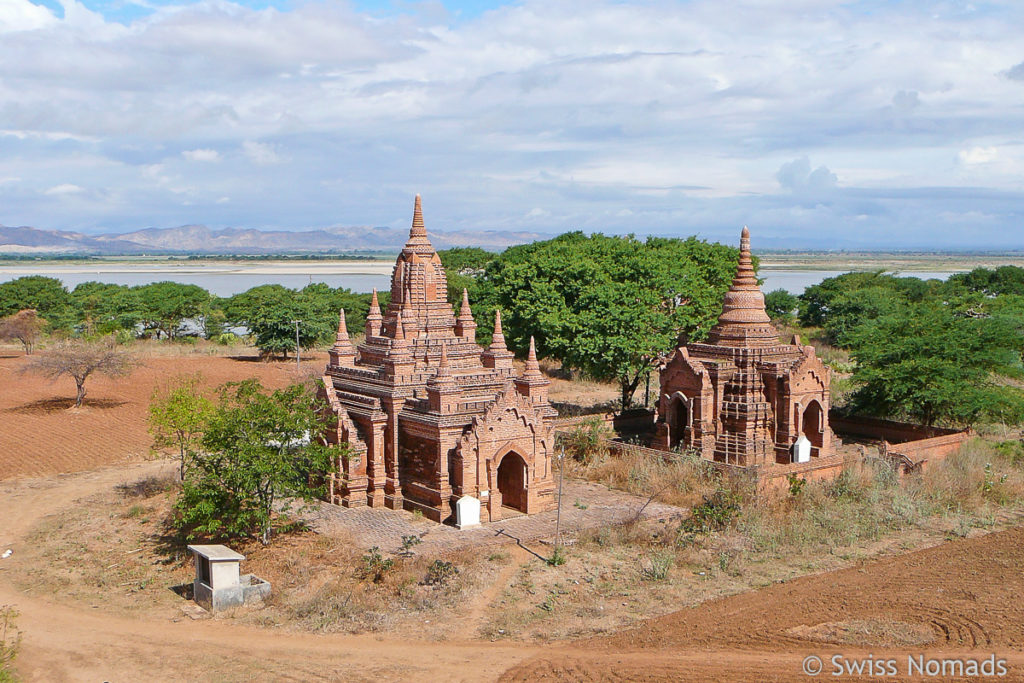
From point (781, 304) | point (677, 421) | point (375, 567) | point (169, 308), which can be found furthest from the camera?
point (781, 304)

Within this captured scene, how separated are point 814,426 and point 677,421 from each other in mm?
3866

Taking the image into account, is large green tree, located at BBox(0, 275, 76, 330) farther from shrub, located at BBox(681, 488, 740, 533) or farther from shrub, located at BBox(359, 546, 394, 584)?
shrub, located at BBox(681, 488, 740, 533)

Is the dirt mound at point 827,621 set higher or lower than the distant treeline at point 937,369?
lower

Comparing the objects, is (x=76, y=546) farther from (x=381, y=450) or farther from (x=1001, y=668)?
(x=1001, y=668)

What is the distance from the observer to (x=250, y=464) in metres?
19.0

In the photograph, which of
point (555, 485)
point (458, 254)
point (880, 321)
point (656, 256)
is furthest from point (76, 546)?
point (458, 254)

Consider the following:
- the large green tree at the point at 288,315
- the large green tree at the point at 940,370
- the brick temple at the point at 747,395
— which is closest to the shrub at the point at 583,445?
the brick temple at the point at 747,395

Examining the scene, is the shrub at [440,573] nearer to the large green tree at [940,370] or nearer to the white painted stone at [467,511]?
the white painted stone at [467,511]

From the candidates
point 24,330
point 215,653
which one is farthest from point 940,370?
point 24,330

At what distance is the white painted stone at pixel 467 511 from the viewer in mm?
20359

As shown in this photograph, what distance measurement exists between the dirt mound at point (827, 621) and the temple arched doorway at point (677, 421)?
8796 mm

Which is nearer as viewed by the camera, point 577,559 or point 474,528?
point 577,559

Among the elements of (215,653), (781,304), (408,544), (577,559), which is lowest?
(215,653)

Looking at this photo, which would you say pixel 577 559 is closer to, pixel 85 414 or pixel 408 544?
pixel 408 544
